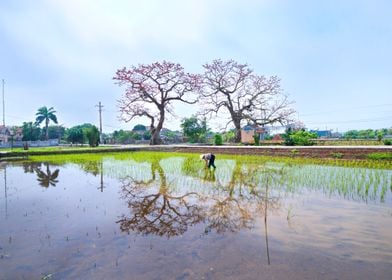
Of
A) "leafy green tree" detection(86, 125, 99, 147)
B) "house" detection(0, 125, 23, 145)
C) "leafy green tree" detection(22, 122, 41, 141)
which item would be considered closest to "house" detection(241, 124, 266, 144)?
"leafy green tree" detection(86, 125, 99, 147)

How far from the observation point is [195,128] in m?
34.1

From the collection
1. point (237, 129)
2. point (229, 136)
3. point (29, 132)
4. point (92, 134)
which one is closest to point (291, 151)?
point (237, 129)

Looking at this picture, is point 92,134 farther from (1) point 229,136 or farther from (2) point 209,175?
(2) point 209,175

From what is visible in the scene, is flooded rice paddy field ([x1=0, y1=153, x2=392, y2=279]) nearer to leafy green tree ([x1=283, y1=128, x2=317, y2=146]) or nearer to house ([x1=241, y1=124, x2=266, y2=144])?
leafy green tree ([x1=283, y1=128, x2=317, y2=146])

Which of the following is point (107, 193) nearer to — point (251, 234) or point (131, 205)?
point (131, 205)

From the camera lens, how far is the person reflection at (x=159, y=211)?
4.71m

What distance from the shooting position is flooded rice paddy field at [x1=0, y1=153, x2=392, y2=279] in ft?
10.7

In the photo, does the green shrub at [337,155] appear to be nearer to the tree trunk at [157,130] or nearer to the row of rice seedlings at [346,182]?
the row of rice seedlings at [346,182]

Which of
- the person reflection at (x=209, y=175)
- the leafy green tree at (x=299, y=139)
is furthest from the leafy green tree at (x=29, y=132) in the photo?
the person reflection at (x=209, y=175)

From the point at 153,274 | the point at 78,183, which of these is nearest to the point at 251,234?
the point at 153,274

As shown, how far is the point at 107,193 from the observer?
295 inches

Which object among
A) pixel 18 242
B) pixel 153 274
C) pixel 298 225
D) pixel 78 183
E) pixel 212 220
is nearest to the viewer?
pixel 153 274

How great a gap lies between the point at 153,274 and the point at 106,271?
0.57 m

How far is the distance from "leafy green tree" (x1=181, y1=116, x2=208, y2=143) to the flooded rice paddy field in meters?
25.8
